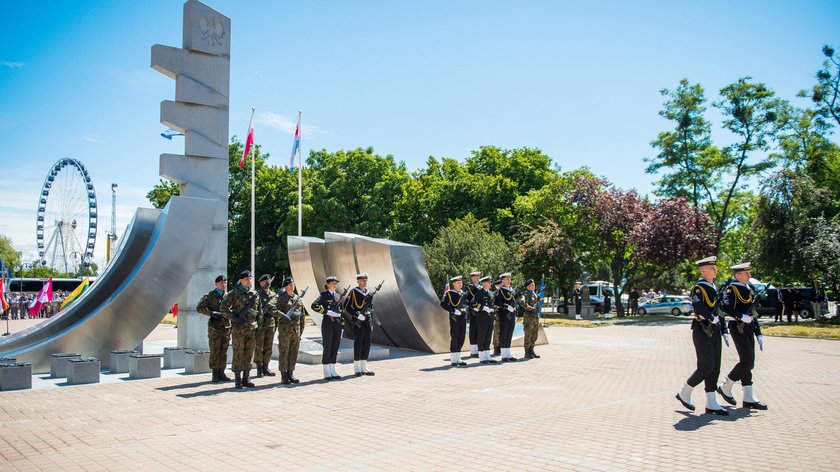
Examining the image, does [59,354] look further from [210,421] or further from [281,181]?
[281,181]

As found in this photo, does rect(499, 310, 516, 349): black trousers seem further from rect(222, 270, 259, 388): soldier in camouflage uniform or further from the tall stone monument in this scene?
the tall stone monument

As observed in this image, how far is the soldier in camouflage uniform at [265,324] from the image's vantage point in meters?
11.5

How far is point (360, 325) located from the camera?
12.2 m

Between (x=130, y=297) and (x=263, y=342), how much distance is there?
8.81 feet

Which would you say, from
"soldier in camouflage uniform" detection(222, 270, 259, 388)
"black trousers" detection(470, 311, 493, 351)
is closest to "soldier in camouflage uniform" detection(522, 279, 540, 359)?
"black trousers" detection(470, 311, 493, 351)

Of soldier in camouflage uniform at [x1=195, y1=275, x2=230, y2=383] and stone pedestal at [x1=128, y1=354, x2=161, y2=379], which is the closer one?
soldier in camouflage uniform at [x1=195, y1=275, x2=230, y2=383]

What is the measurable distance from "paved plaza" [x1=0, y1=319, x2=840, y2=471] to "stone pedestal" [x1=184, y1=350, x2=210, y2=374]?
0.37 m

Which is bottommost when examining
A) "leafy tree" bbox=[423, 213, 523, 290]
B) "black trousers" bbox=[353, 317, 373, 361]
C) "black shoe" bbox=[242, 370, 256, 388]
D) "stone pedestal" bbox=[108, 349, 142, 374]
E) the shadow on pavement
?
the shadow on pavement

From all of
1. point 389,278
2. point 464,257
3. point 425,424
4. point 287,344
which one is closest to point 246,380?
point 287,344

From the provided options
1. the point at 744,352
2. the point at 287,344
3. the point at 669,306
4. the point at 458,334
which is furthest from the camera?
the point at 669,306

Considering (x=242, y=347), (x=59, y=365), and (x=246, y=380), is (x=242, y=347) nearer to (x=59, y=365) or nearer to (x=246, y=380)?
(x=246, y=380)

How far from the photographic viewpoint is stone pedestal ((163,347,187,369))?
505 inches

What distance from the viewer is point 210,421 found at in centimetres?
787

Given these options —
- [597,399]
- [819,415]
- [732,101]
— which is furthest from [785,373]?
[732,101]
